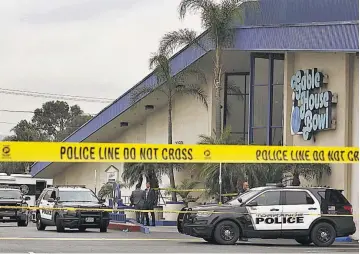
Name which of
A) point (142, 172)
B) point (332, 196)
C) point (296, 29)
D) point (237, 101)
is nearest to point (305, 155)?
point (332, 196)

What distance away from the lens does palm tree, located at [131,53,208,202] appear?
3853cm

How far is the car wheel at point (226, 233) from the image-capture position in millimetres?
20641

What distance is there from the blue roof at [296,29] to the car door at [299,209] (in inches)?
300

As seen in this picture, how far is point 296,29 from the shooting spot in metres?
31.6

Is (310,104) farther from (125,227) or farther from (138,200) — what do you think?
(125,227)

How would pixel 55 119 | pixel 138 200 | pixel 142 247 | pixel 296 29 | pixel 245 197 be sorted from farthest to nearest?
pixel 55 119 → pixel 138 200 → pixel 296 29 → pixel 245 197 → pixel 142 247

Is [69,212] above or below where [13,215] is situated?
above

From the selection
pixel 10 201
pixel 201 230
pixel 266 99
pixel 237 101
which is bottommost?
pixel 201 230

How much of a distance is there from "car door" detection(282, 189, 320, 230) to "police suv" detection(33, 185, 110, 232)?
692 centimetres

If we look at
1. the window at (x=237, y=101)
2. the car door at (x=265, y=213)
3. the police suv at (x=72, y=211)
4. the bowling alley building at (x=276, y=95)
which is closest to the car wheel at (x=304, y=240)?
the car door at (x=265, y=213)

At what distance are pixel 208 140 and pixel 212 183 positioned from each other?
3.46m

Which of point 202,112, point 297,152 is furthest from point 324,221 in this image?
point 202,112

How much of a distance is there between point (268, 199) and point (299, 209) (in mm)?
835

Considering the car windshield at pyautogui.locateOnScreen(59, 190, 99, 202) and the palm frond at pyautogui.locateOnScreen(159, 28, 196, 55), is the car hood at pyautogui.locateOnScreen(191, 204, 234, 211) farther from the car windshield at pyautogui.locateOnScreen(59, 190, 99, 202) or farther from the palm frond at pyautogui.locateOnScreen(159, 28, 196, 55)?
the palm frond at pyautogui.locateOnScreen(159, 28, 196, 55)
